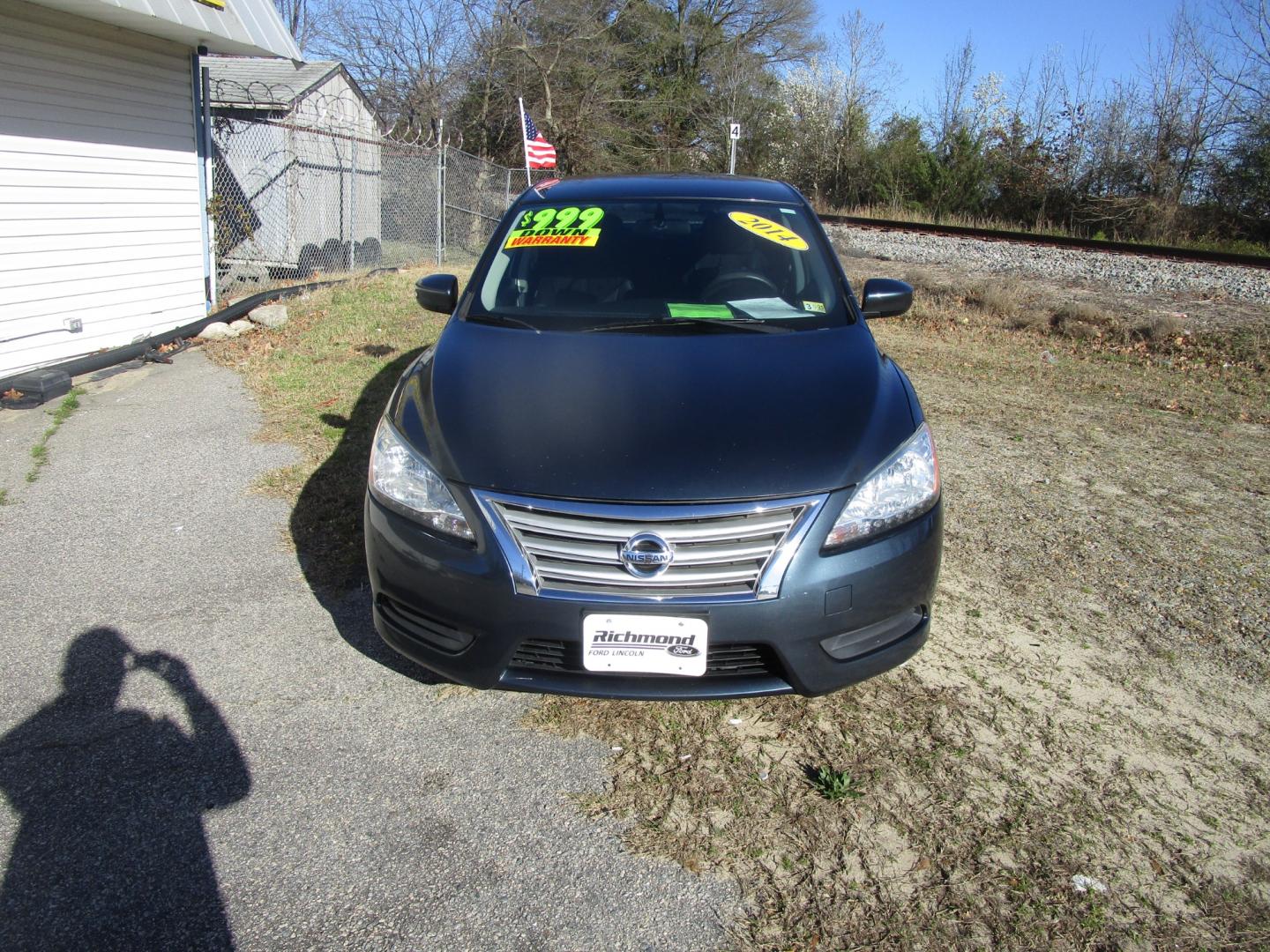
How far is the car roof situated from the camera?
421 cm

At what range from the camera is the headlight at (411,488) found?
255 cm

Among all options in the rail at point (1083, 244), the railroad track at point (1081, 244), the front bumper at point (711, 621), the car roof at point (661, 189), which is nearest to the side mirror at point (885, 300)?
the car roof at point (661, 189)

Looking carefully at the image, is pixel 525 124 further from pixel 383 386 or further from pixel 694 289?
pixel 694 289

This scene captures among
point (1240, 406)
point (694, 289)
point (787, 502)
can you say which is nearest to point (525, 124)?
point (1240, 406)

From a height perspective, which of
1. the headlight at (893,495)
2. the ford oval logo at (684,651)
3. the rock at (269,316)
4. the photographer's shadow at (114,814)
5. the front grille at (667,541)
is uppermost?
the headlight at (893,495)

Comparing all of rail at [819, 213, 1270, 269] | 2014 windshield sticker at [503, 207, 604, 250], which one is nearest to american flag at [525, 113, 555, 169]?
rail at [819, 213, 1270, 269]

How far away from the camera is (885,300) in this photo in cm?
404

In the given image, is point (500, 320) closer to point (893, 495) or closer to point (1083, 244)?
point (893, 495)

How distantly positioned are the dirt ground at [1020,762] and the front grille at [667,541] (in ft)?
2.14

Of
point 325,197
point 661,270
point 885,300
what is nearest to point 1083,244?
point 325,197

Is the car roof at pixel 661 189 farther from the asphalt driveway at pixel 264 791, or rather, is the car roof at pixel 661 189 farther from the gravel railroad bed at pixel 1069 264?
the gravel railroad bed at pixel 1069 264

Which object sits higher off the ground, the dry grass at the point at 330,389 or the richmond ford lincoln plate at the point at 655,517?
the richmond ford lincoln plate at the point at 655,517

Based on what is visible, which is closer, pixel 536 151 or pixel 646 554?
pixel 646 554

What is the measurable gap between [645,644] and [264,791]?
1.19m
